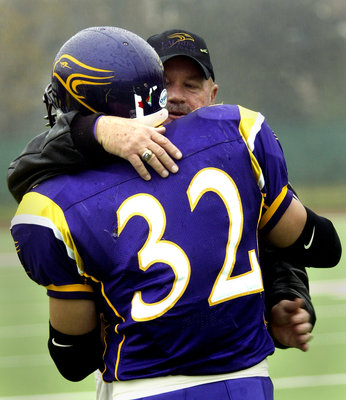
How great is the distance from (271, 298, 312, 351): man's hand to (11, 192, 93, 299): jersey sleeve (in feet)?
2.06

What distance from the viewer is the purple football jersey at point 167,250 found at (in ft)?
7.24

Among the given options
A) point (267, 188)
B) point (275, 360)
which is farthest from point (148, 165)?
point (275, 360)

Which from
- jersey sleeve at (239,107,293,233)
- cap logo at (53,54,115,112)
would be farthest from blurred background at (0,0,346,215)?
cap logo at (53,54,115,112)

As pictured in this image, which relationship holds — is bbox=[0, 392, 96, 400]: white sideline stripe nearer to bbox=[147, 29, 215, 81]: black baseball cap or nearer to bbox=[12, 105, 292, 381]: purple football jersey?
bbox=[147, 29, 215, 81]: black baseball cap

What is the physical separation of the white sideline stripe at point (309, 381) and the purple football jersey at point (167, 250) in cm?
330

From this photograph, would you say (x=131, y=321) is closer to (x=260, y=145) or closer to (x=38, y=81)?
(x=260, y=145)

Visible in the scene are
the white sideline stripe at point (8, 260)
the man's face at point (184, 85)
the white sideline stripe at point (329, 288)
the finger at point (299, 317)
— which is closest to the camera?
the finger at point (299, 317)

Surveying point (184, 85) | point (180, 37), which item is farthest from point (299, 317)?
point (180, 37)

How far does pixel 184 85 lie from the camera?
135 inches

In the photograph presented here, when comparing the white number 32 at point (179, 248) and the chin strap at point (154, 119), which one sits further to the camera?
the chin strap at point (154, 119)

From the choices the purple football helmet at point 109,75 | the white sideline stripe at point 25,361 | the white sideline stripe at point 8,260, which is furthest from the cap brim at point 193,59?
the white sideline stripe at point 8,260

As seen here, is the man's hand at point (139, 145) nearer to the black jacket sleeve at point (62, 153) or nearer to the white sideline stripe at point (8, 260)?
the black jacket sleeve at point (62, 153)

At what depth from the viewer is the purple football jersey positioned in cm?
221

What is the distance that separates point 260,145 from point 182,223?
1.04 feet
